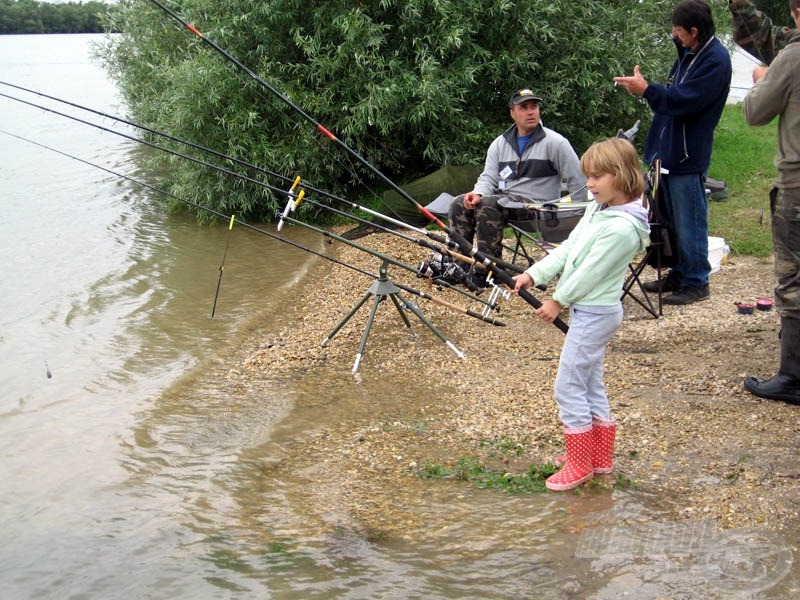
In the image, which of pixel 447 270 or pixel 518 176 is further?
pixel 518 176

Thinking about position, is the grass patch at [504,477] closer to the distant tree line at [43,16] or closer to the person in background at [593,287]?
the person in background at [593,287]

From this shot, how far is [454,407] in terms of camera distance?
492 cm

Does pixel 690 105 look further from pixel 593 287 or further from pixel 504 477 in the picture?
Answer: pixel 504 477

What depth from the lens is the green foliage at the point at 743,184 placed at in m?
7.68

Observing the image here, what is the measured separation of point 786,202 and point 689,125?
1.65 m

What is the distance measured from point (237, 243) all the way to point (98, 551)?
5903 millimetres

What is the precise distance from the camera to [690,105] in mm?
5770

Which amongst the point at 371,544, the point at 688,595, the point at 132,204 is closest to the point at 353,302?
the point at 371,544

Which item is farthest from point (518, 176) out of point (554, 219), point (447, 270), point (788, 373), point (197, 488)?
point (197, 488)

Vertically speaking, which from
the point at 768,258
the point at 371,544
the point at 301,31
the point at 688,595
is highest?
the point at 301,31

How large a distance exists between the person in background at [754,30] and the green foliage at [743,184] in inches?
80.6

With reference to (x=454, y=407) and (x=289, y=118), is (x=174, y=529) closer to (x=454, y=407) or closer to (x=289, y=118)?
(x=454, y=407)

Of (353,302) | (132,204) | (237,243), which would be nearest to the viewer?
(353,302)

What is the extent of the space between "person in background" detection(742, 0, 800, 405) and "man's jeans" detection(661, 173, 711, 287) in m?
1.51
